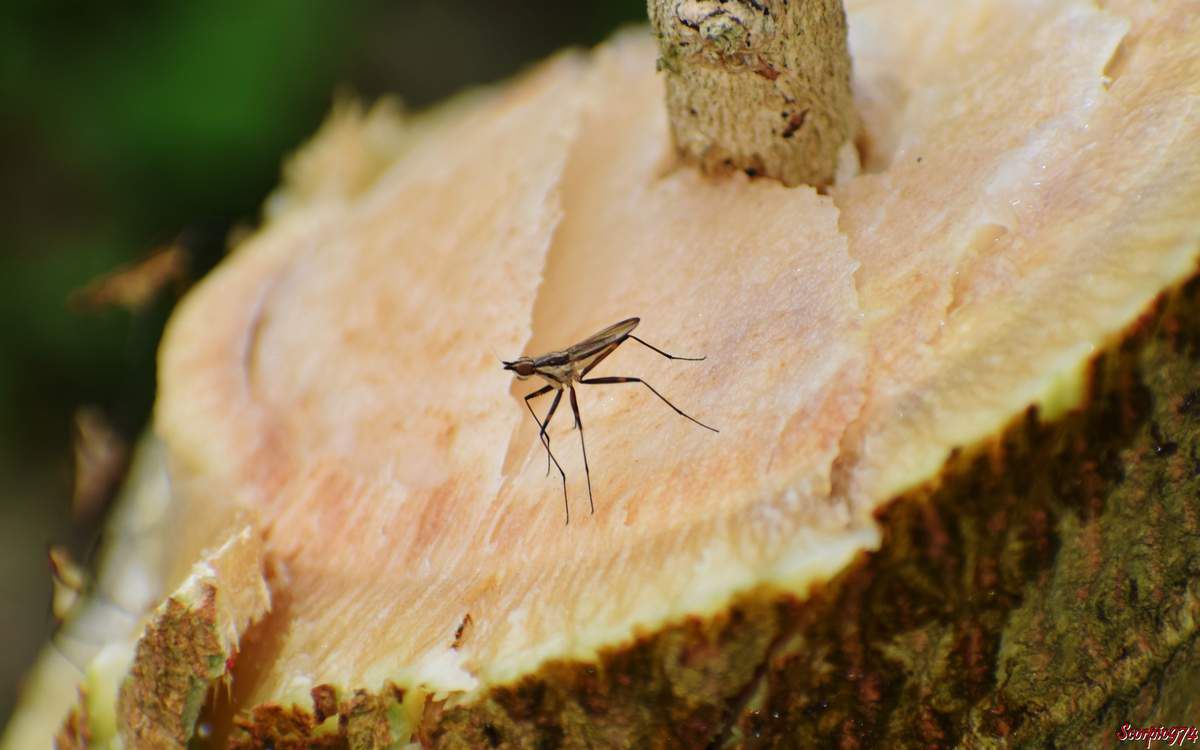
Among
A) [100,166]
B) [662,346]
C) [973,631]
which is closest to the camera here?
[973,631]

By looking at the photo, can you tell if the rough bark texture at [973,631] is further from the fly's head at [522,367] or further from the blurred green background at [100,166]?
the blurred green background at [100,166]

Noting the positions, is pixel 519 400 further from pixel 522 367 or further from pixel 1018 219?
pixel 1018 219

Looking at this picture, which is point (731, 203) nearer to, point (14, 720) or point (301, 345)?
point (301, 345)

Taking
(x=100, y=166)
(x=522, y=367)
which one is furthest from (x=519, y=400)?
(x=100, y=166)

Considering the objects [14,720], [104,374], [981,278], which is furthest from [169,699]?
[104,374]

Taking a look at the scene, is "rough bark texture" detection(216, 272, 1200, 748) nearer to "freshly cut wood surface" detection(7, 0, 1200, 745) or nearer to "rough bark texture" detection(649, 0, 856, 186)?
"freshly cut wood surface" detection(7, 0, 1200, 745)
